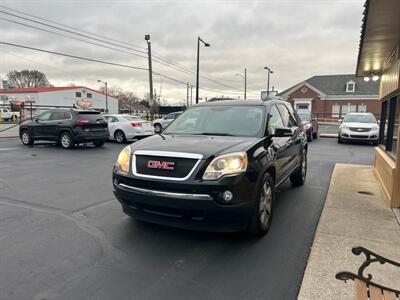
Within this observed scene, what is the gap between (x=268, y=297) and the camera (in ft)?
8.75

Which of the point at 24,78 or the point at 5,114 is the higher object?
the point at 24,78

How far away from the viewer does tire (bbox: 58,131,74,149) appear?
1261cm

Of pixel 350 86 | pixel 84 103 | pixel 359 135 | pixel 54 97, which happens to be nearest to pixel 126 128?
pixel 359 135

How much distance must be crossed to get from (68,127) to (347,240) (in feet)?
37.4

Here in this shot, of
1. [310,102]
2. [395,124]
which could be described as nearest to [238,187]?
[395,124]

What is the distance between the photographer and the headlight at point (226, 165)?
338 cm

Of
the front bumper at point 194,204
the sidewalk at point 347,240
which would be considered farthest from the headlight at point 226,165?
the sidewalk at point 347,240

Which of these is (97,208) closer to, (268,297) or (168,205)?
(168,205)

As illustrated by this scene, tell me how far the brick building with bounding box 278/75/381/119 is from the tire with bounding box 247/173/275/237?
38768mm

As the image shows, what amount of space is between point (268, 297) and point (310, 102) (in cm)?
4448

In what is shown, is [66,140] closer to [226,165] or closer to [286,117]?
[286,117]

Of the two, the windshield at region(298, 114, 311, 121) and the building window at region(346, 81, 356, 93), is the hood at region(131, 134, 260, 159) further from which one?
the building window at region(346, 81, 356, 93)

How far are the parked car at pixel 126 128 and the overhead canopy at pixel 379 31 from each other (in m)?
10.3

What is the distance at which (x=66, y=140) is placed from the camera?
1275cm
